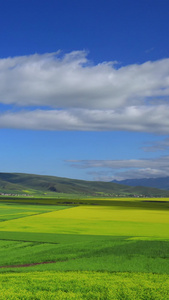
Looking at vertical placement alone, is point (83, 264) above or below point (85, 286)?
below

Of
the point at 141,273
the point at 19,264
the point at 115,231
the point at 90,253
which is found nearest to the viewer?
the point at 141,273

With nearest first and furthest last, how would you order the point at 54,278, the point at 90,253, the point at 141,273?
the point at 54,278
the point at 141,273
the point at 90,253

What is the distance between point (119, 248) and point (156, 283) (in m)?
15.1

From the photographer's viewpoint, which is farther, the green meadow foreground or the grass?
the green meadow foreground

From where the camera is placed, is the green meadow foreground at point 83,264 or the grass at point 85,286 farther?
the green meadow foreground at point 83,264

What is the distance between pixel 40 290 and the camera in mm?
23312

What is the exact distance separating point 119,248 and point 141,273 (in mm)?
11031

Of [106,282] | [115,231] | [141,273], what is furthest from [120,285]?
[115,231]

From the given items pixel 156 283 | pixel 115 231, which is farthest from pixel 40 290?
pixel 115 231

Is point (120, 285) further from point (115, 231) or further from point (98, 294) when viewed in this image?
point (115, 231)

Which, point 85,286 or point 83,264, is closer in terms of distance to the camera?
point 85,286

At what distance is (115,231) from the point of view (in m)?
56.4

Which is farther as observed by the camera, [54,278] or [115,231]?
[115,231]

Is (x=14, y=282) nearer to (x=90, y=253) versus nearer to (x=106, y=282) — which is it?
(x=106, y=282)
